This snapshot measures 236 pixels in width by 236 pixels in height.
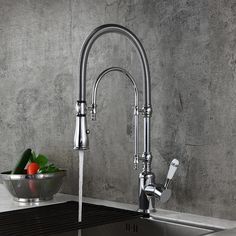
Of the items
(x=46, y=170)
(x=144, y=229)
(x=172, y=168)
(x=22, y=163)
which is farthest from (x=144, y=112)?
(x=22, y=163)

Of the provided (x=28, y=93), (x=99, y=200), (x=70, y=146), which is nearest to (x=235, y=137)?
(x=99, y=200)

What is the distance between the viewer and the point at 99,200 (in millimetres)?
2049

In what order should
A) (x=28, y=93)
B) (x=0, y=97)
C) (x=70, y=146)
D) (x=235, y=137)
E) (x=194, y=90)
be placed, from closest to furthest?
(x=235, y=137)
(x=194, y=90)
(x=70, y=146)
(x=28, y=93)
(x=0, y=97)

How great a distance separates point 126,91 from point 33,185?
49 centimetres

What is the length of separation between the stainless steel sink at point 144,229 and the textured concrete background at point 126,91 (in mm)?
133

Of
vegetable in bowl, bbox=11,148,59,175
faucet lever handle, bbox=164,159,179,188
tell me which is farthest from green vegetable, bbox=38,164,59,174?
faucet lever handle, bbox=164,159,179,188

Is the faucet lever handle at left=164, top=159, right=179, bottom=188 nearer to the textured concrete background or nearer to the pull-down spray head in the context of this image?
the textured concrete background

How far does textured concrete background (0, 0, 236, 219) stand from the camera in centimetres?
167

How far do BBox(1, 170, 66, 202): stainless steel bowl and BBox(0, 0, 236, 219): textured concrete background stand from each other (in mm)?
179

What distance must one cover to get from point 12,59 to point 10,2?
0.28m

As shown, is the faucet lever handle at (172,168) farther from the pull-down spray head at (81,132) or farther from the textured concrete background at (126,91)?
the pull-down spray head at (81,132)

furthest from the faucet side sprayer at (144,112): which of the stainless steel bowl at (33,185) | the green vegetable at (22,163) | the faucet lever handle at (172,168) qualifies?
the green vegetable at (22,163)

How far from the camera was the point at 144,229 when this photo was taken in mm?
1691

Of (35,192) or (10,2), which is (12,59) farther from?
(35,192)
